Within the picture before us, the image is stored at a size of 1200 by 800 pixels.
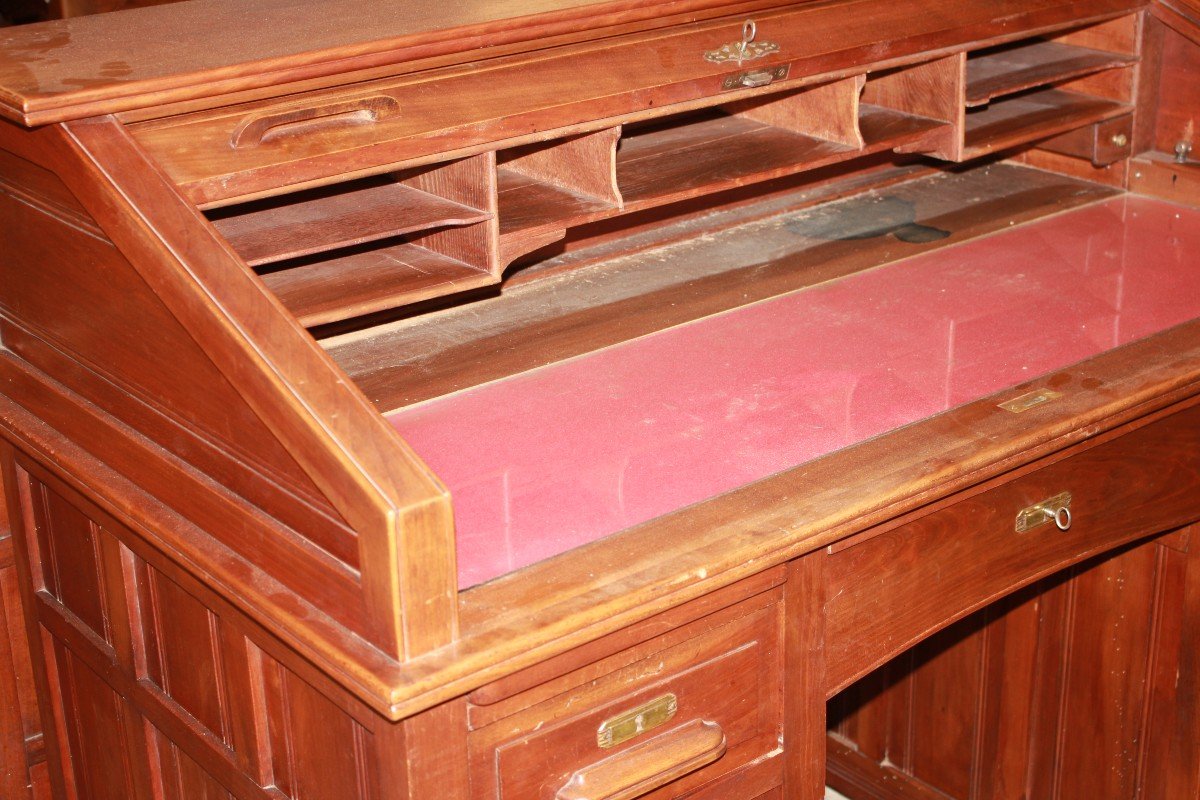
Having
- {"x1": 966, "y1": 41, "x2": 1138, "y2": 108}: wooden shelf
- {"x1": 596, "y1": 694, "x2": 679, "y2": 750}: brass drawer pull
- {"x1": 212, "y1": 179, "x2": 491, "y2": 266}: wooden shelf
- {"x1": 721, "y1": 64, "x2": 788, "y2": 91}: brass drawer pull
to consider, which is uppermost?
{"x1": 721, "y1": 64, "x2": 788, "y2": 91}: brass drawer pull

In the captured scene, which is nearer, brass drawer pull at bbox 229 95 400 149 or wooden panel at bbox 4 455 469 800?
wooden panel at bbox 4 455 469 800

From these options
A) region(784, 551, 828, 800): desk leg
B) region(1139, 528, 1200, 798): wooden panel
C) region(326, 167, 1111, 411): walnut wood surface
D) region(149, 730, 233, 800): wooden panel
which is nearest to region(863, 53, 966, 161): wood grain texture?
region(326, 167, 1111, 411): walnut wood surface

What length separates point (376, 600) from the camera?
1.19 m

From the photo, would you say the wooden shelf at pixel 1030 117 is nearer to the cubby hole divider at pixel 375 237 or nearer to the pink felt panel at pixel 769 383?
the pink felt panel at pixel 769 383

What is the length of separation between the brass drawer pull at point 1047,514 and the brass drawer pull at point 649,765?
1.56 feet

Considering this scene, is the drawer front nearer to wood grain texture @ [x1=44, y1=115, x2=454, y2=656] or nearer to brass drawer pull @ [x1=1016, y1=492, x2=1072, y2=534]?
brass drawer pull @ [x1=1016, y1=492, x2=1072, y2=534]

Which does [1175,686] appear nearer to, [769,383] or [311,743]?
[769,383]

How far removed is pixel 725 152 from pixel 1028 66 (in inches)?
26.6

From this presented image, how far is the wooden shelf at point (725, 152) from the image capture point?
1842 millimetres

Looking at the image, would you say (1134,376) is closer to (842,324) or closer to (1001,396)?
(1001,396)

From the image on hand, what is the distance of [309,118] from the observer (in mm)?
1495

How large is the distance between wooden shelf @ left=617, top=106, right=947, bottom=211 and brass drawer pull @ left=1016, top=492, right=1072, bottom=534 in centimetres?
54

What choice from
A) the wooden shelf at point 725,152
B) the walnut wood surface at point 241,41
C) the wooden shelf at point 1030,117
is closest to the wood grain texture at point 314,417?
the walnut wood surface at point 241,41

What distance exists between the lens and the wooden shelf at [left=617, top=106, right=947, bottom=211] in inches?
72.5
